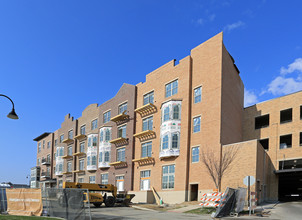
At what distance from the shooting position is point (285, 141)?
35688 millimetres

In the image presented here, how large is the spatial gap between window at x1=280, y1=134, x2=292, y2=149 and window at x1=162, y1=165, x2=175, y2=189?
12.7m

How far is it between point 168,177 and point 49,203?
1953cm

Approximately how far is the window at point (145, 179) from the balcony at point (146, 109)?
736cm

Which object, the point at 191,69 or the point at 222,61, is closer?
the point at 222,61

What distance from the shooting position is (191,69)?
34375 millimetres

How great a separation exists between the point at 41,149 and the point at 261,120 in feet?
201

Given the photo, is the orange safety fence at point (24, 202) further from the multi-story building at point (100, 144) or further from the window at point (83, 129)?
the window at point (83, 129)

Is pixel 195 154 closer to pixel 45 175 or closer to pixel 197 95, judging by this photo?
pixel 197 95

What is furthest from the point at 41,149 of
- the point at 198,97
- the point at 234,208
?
the point at 234,208

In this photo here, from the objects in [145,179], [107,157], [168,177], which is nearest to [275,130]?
[168,177]

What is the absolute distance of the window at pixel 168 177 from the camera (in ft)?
109

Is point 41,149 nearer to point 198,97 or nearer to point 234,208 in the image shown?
point 198,97

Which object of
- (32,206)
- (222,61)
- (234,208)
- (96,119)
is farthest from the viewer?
(96,119)

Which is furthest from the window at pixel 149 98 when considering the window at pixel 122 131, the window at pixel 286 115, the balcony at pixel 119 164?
the window at pixel 286 115
